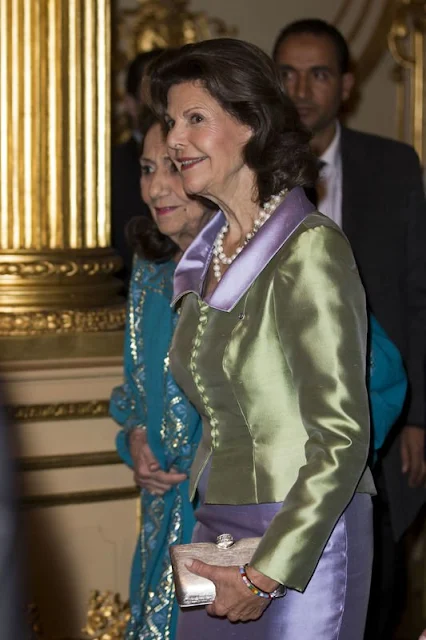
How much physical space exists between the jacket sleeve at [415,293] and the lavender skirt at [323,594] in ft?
5.09

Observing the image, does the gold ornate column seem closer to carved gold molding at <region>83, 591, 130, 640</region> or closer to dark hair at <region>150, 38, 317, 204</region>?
carved gold molding at <region>83, 591, 130, 640</region>

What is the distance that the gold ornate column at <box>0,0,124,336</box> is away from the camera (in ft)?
10.9

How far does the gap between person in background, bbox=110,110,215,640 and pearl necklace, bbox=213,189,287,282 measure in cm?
50

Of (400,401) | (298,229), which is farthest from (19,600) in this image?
(400,401)

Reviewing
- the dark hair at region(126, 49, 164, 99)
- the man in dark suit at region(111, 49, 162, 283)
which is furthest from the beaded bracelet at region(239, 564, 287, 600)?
the dark hair at region(126, 49, 164, 99)

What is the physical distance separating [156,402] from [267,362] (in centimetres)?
92

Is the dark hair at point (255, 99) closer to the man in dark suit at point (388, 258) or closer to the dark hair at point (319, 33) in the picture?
the man in dark suit at point (388, 258)

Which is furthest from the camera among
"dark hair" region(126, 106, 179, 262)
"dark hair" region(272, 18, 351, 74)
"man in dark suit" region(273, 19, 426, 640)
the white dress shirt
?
"dark hair" region(272, 18, 351, 74)

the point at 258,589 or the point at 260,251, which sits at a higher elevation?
the point at 260,251

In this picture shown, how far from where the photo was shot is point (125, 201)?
4.09 meters

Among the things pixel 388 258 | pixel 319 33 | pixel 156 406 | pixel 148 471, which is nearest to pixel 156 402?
pixel 156 406

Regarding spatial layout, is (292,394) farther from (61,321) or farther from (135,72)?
(135,72)

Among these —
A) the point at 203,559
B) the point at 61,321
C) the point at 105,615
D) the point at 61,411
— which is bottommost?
the point at 105,615

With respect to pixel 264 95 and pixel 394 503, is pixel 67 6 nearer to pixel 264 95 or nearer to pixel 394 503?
pixel 264 95
